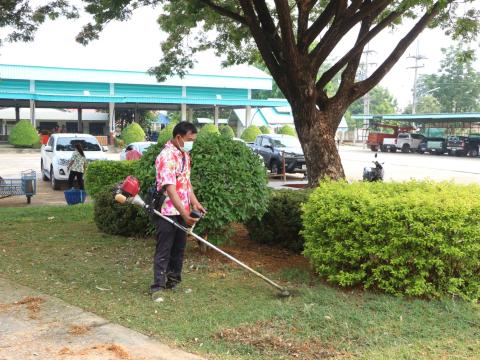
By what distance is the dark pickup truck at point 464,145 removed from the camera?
3723 centimetres

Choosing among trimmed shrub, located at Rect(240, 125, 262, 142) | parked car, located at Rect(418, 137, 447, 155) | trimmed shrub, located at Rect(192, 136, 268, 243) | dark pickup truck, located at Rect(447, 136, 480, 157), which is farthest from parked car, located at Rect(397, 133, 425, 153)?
trimmed shrub, located at Rect(192, 136, 268, 243)

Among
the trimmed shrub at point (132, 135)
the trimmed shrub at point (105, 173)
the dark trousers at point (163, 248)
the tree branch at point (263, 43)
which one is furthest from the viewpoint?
the trimmed shrub at point (132, 135)

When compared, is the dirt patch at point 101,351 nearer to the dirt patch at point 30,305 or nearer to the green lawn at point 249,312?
the green lawn at point 249,312

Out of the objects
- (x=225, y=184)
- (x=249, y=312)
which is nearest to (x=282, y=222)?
(x=225, y=184)

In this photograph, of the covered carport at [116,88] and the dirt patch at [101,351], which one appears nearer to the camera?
the dirt patch at [101,351]

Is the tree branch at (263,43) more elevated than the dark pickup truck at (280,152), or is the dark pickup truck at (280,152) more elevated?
the tree branch at (263,43)

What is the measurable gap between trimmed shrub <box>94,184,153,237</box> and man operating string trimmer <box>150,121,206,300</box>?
241 cm

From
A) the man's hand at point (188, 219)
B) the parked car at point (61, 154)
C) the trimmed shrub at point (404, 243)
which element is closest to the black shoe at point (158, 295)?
the man's hand at point (188, 219)

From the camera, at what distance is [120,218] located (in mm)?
Answer: 7695

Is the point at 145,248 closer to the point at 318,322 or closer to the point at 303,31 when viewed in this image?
the point at 318,322

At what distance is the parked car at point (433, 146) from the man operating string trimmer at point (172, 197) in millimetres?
37935

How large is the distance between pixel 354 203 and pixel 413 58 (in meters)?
60.9

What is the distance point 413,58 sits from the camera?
201 ft

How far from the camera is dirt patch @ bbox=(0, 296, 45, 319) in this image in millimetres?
4578
